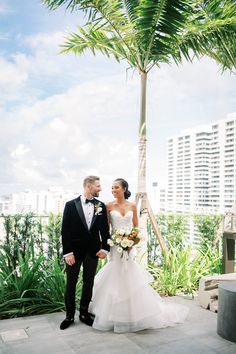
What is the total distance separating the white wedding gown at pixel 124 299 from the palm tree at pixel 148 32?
1981 mm

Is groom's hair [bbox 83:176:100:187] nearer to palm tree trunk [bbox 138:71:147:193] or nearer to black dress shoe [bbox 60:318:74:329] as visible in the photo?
black dress shoe [bbox 60:318:74:329]

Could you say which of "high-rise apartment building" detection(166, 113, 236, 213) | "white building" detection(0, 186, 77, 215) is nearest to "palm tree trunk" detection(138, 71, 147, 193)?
"white building" detection(0, 186, 77, 215)

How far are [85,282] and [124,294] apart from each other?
0.50m

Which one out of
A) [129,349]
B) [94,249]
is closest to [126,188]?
[94,249]

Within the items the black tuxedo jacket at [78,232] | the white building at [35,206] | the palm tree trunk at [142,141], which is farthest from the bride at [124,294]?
the palm tree trunk at [142,141]

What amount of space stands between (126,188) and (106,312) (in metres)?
1.46

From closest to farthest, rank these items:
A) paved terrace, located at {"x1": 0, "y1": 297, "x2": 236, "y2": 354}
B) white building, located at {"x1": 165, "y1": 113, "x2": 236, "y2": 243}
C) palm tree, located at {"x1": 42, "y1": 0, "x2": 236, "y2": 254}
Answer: paved terrace, located at {"x1": 0, "y1": 297, "x2": 236, "y2": 354} → palm tree, located at {"x1": 42, "y1": 0, "x2": 236, "y2": 254} → white building, located at {"x1": 165, "y1": 113, "x2": 236, "y2": 243}

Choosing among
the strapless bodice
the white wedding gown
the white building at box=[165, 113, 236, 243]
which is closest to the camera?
the white wedding gown

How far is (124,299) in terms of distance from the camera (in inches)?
167

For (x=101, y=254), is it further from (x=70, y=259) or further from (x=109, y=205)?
(x=109, y=205)

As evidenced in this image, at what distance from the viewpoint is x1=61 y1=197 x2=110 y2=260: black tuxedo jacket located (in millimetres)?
4297

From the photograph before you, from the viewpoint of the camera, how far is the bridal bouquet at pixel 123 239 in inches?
169

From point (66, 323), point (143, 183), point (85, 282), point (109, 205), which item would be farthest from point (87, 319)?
point (143, 183)

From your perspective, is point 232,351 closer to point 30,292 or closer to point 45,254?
point 30,292
